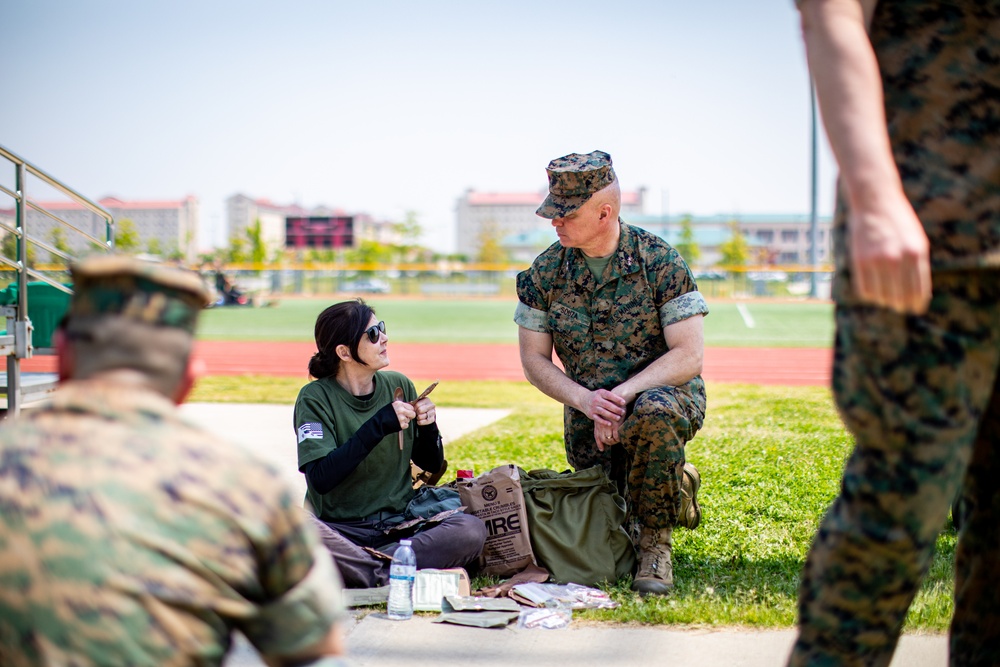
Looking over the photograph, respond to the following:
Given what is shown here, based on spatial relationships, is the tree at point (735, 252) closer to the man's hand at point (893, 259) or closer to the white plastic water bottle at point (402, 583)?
the white plastic water bottle at point (402, 583)

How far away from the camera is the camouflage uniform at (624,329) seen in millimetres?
3908

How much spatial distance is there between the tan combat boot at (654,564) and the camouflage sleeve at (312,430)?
1239 millimetres

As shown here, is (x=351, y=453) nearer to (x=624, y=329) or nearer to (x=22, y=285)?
(x=624, y=329)

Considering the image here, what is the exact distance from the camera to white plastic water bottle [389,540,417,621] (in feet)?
11.4

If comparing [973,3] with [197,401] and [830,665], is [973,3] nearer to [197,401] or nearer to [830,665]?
[830,665]

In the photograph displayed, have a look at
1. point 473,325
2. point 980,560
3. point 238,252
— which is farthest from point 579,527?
point 238,252

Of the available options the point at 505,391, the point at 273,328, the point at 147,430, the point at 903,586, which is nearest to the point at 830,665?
the point at 903,586

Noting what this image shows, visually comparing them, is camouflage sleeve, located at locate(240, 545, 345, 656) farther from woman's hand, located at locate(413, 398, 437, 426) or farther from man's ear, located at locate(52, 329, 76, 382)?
woman's hand, located at locate(413, 398, 437, 426)

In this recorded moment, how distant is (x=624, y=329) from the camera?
4.26m

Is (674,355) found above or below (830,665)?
above

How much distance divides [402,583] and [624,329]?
1.42m

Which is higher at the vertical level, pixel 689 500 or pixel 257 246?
pixel 257 246

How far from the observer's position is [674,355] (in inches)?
163

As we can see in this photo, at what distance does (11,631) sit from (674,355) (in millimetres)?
3141
